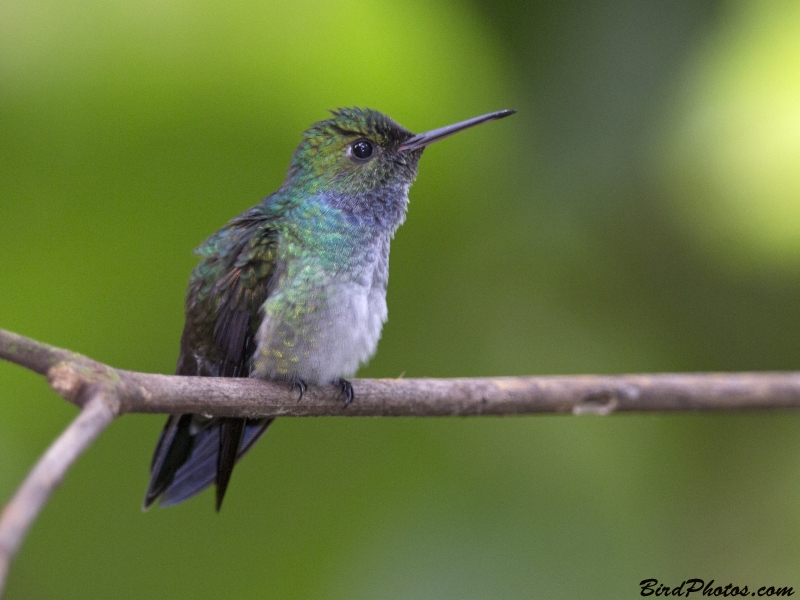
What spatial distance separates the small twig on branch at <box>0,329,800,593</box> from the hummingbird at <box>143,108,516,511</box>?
0.48ft

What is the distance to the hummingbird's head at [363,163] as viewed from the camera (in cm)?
221

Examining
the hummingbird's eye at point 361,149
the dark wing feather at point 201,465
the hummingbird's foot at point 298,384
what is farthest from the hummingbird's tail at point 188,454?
the hummingbird's eye at point 361,149

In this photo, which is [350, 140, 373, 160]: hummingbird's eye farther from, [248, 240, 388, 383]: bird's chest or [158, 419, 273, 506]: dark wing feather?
[158, 419, 273, 506]: dark wing feather

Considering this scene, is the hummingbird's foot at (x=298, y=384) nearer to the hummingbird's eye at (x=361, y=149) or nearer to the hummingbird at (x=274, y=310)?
the hummingbird at (x=274, y=310)

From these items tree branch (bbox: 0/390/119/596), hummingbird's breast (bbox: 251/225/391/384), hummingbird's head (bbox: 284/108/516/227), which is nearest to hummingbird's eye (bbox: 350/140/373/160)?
hummingbird's head (bbox: 284/108/516/227)

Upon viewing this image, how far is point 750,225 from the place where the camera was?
234 centimetres

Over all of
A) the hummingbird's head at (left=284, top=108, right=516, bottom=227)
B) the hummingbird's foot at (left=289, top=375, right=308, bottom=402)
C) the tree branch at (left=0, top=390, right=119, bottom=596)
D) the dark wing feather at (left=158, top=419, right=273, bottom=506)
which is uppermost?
the hummingbird's head at (left=284, top=108, right=516, bottom=227)

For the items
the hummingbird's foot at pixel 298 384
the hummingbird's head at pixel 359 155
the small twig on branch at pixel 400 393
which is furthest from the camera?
the hummingbird's head at pixel 359 155

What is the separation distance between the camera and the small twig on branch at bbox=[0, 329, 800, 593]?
1104 millimetres

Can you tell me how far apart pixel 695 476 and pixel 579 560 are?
0.43 m

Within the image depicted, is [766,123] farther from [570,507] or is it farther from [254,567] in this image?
[254,567]

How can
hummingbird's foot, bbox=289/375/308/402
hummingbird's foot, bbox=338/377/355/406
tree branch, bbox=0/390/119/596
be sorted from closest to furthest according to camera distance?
tree branch, bbox=0/390/119/596 → hummingbird's foot, bbox=338/377/355/406 → hummingbird's foot, bbox=289/375/308/402

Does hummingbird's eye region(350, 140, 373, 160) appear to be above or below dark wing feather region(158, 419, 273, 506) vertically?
above

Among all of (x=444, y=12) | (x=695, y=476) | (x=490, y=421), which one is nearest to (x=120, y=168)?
(x=444, y=12)
